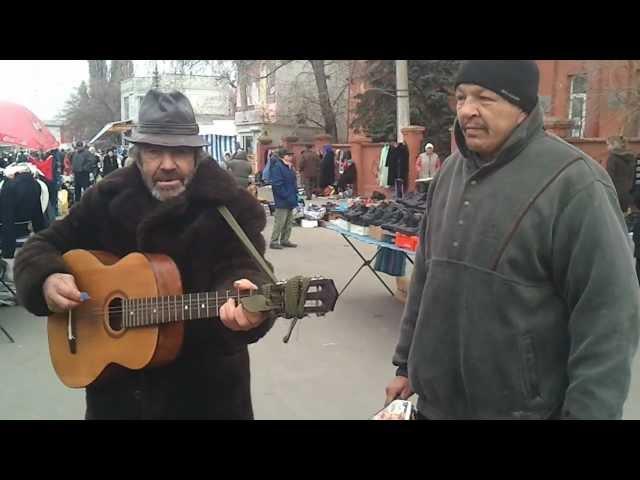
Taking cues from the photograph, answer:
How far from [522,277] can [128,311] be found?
1.42 meters

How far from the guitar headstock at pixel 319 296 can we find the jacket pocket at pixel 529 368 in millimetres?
705

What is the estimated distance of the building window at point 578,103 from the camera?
61.4 feet

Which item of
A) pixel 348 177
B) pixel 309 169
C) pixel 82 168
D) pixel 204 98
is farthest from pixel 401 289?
pixel 204 98

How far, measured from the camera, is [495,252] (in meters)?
1.63

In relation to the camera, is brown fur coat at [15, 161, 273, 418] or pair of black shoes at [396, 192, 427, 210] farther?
pair of black shoes at [396, 192, 427, 210]

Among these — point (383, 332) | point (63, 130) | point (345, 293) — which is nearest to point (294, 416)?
point (383, 332)

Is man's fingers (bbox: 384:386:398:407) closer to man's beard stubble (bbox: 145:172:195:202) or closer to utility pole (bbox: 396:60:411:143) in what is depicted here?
man's beard stubble (bbox: 145:172:195:202)

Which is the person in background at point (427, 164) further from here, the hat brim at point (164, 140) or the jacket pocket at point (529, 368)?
the jacket pocket at point (529, 368)

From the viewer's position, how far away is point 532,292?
160 centimetres

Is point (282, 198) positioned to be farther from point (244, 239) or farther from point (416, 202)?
point (244, 239)

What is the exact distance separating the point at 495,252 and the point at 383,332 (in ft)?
14.4

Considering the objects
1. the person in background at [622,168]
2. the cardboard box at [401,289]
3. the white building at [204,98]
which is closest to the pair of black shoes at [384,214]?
the cardboard box at [401,289]

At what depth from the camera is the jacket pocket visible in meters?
1.61

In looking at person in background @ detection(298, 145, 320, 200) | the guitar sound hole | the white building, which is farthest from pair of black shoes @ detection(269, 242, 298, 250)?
the white building
